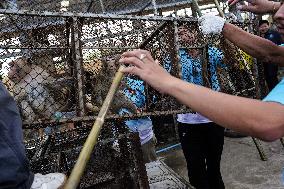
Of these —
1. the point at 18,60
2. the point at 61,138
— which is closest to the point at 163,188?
the point at 61,138

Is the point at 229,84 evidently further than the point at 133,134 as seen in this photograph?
Yes

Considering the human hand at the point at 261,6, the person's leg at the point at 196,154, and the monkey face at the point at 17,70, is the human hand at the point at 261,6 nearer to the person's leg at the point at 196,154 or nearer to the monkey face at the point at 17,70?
the person's leg at the point at 196,154

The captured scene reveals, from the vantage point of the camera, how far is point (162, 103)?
329 centimetres

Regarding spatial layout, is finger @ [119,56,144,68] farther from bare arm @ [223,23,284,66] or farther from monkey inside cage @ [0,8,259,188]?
bare arm @ [223,23,284,66]

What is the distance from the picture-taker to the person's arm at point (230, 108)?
1.57 m

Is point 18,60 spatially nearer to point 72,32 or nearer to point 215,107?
point 72,32

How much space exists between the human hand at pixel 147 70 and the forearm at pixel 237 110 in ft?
0.21

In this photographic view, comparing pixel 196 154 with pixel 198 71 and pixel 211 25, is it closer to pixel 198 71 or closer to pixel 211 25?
pixel 198 71

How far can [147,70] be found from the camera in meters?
1.71

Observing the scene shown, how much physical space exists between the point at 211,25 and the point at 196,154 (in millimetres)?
1622

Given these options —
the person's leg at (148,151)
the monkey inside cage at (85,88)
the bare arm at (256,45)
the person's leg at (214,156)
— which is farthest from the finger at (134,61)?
the person's leg at (148,151)

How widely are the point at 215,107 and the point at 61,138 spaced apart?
101 inches

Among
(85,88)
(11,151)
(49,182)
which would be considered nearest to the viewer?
(11,151)

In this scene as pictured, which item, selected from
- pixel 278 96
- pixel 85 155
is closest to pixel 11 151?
pixel 85 155
